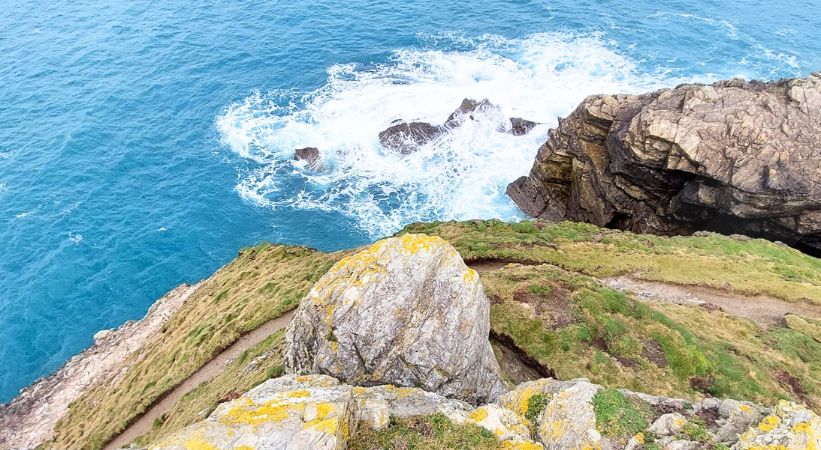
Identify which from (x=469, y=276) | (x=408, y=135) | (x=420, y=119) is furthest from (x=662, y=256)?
(x=420, y=119)

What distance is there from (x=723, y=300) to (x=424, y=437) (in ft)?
92.5

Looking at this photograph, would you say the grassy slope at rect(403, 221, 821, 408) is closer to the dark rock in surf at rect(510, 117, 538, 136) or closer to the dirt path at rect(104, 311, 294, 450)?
the dirt path at rect(104, 311, 294, 450)

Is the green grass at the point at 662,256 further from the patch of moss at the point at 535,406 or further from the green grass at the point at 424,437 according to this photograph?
the green grass at the point at 424,437

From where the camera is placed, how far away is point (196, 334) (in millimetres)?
39750

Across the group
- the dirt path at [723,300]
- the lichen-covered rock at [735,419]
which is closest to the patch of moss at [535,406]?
the lichen-covered rock at [735,419]

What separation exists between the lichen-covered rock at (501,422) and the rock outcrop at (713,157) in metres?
36.2

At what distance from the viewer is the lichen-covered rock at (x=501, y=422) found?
58.3ft

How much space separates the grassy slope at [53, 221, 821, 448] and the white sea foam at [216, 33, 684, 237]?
1691 cm

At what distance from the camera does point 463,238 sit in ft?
136

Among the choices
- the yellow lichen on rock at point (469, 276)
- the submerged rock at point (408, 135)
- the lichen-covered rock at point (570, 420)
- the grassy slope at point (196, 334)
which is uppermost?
the yellow lichen on rock at point (469, 276)

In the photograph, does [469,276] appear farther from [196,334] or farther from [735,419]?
[196,334]

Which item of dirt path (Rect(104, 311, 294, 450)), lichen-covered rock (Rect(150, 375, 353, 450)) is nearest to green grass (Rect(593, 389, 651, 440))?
lichen-covered rock (Rect(150, 375, 353, 450))

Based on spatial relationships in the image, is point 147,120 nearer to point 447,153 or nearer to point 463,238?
point 447,153

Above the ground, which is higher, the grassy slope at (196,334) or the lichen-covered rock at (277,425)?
the lichen-covered rock at (277,425)
